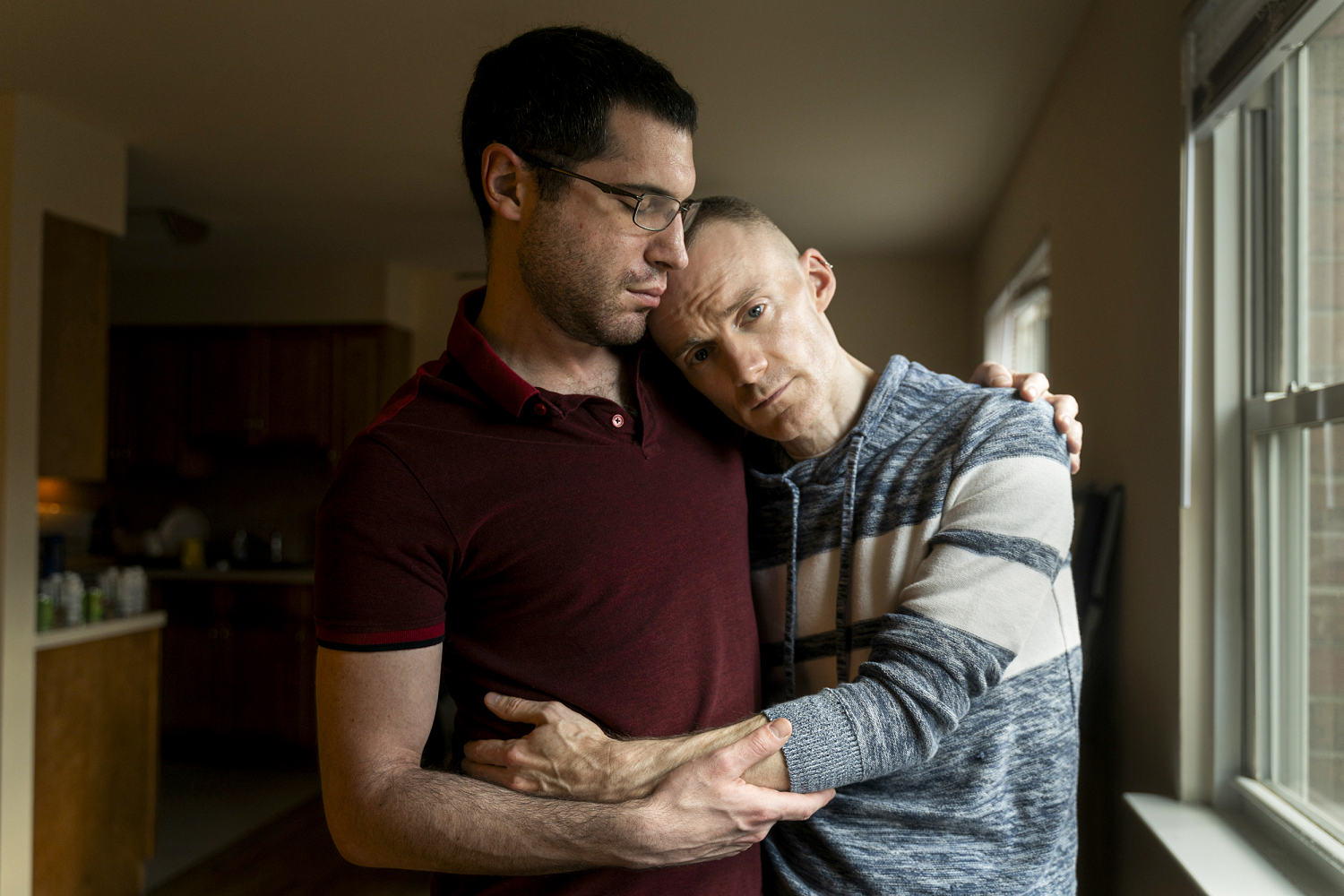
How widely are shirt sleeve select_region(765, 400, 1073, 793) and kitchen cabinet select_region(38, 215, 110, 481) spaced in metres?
3.59

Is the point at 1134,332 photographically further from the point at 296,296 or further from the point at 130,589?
the point at 296,296

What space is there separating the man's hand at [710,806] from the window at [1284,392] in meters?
1.03

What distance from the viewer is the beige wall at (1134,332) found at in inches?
83.7

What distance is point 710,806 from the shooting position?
1101 millimetres

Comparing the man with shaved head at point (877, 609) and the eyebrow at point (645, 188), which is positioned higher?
the eyebrow at point (645, 188)

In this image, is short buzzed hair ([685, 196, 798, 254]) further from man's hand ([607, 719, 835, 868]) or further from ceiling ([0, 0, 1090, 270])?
ceiling ([0, 0, 1090, 270])

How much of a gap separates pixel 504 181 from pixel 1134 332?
67.0 inches

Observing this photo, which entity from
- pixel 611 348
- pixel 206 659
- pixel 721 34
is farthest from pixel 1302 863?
pixel 206 659

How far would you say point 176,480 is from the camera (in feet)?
22.7

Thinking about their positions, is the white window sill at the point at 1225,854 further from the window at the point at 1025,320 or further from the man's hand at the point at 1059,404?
the window at the point at 1025,320

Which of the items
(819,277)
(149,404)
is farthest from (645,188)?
(149,404)

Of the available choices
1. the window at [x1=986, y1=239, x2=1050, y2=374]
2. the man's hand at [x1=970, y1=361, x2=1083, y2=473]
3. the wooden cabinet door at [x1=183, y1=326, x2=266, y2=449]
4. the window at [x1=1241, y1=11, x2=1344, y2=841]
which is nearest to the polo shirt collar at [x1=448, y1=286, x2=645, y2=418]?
the man's hand at [x1=970, y1=361, x2=1083, y2=473]

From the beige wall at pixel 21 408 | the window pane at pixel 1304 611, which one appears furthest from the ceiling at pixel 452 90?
the window pane at pixel 1304 611

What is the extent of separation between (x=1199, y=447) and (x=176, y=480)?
673 centimetres
